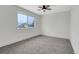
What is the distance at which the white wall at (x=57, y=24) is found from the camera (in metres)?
5.86

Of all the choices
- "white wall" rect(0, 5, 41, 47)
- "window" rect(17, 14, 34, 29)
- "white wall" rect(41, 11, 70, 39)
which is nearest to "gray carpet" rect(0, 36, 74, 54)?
"white wall" rect(0, 5, 41, 47)

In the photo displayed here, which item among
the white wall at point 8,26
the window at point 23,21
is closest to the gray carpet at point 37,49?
the white wall at point 8,26

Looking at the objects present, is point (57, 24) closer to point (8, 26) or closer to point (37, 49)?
point (37, 49)

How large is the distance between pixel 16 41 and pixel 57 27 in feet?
11.5

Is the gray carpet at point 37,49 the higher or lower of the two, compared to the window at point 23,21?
lower

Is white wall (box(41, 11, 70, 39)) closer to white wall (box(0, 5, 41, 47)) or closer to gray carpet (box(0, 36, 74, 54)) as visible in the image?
gray carpet (box(0, 36, 74, 54))

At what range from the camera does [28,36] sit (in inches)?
229

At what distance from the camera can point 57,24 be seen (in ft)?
21.3

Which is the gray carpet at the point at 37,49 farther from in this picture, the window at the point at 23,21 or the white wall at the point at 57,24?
the white wall at the point at 57,24

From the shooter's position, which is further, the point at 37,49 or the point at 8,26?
the point at 8,26

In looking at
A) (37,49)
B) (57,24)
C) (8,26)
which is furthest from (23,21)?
(57,24)
